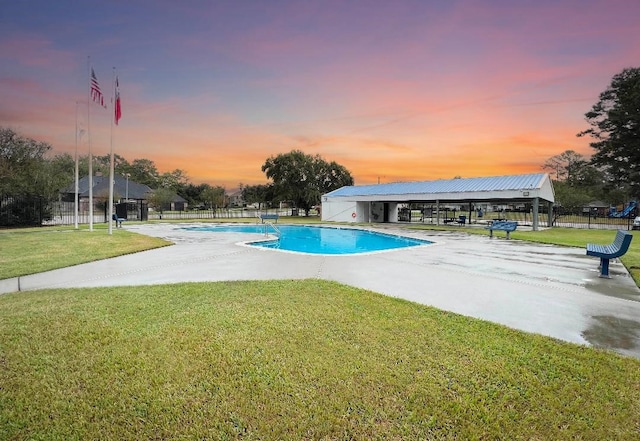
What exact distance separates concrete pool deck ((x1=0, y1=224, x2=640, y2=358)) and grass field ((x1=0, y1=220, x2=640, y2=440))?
32.3 inches

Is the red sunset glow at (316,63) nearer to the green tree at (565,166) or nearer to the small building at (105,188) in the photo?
the small building at (105,188)

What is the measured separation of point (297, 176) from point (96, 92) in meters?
29.7

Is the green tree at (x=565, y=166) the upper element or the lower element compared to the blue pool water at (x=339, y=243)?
upper

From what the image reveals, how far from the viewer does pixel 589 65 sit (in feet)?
46.5

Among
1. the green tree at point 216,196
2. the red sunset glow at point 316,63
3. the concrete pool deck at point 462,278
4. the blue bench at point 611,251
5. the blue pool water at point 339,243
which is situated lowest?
the blue pool water at point 339,243

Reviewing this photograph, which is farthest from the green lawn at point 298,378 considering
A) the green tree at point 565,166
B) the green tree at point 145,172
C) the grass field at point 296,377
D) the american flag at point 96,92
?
the green tree at point 145,172

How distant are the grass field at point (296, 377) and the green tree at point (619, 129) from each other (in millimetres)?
36817

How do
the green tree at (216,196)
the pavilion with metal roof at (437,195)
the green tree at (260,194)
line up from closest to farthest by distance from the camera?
the pavilion with metal roof at (437,195)
the green tree at (260,194)
the green tree at (216,196)

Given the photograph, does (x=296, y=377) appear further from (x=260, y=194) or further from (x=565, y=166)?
(x=565, y=166)

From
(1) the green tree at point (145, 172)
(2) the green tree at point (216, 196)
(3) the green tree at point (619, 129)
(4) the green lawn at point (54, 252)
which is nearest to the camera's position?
(4) the green lawn at point (54, 252)

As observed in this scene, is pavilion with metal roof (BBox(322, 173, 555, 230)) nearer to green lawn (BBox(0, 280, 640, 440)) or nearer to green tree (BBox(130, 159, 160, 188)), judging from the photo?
green lawn (BBox(0, 280, 640, 440))

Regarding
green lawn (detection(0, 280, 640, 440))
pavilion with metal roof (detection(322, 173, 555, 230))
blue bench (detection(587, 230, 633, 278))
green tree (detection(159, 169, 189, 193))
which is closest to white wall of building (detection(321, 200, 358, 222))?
pavilion with metal roof (detection(322, 173, 555, 230))

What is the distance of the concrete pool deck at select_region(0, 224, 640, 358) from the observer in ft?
14.8

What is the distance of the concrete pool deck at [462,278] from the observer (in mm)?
4523
